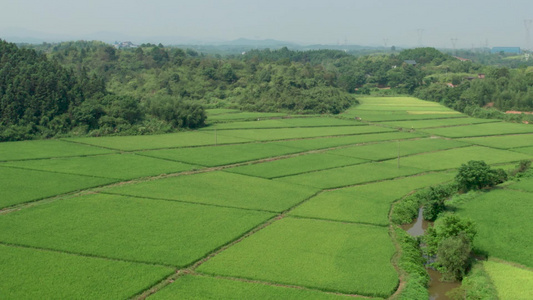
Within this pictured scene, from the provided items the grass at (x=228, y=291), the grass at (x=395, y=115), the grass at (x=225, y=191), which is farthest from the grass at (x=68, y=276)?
the grass at (x=395, y=115)

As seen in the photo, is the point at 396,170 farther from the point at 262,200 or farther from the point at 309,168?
the point at 262,200

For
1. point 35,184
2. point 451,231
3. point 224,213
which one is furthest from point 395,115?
point 35,184

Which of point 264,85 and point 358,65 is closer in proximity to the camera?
point 264,85

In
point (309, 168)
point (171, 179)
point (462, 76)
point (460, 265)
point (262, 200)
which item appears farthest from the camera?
point (462, 76)

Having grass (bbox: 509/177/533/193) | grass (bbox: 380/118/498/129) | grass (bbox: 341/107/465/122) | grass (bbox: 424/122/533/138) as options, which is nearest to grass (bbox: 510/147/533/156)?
grass (bbox: 424/122/533/138)

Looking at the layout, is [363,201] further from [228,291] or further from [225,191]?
[228,291]

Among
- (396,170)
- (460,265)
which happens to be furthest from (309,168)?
(460,265)

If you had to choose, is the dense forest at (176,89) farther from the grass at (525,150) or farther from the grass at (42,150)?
the grass at (525,150)
